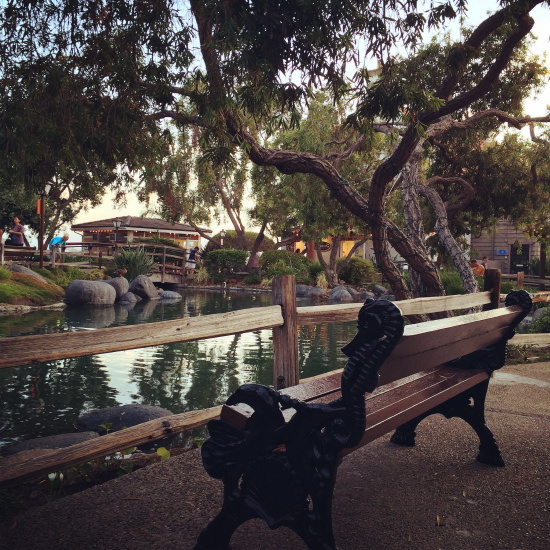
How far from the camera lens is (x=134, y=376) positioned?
9.49 meters

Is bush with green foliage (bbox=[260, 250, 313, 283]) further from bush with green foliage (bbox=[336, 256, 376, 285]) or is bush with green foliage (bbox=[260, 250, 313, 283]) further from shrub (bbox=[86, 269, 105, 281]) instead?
shrub (bbox=[86, 269, 105, 281])

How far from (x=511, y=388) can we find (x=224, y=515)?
5099 millimetres

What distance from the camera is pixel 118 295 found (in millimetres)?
22578

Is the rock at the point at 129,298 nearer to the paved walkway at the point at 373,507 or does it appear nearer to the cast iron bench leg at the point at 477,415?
the paved walkway at the point at 373,507

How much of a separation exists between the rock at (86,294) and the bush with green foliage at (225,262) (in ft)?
43.3

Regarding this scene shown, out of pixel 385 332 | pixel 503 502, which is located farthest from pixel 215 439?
pixel 503 502

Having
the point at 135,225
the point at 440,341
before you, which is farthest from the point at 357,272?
the point at 440,341

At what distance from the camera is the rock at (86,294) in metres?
19.8

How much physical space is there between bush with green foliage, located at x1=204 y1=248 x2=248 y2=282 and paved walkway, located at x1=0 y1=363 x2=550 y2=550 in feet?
96.7

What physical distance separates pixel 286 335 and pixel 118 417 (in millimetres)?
2746

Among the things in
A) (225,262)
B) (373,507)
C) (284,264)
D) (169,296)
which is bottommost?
(169,296)

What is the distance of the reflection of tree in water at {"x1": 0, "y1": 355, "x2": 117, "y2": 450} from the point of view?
671 cm

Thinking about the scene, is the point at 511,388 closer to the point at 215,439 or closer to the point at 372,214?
the point at 372,214

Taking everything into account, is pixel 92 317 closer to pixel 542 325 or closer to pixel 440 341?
pixel 542 325
